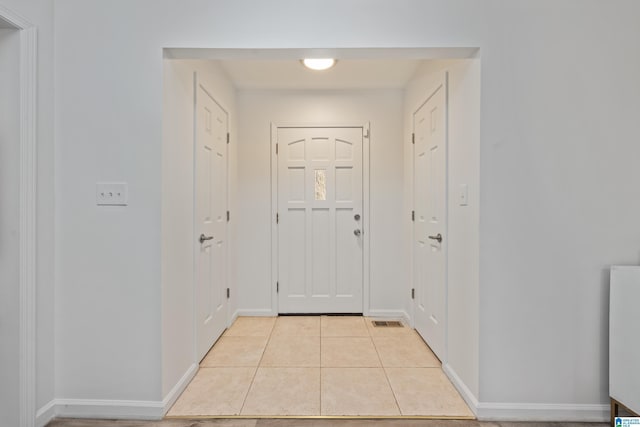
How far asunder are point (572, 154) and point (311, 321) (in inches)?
97.2

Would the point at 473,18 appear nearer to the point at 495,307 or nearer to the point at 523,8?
the point at 523,8

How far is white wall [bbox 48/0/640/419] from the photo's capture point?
1.86 m

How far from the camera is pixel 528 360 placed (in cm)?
187

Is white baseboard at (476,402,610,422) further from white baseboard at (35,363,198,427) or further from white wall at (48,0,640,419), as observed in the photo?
white baseboard at (35,363,198,427)

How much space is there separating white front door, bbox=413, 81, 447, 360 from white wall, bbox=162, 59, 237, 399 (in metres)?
1.64

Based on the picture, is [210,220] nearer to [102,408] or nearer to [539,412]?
[102,408]

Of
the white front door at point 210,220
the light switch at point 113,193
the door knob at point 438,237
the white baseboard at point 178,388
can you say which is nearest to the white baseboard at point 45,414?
the white baseboard at point 178,388

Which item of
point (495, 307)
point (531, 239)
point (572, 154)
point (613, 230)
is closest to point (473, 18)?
point (572, 154)

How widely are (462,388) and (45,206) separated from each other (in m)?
2.42

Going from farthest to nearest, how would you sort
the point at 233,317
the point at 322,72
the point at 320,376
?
the point at 233,317 → the point at 322,72 → the point at 320,376

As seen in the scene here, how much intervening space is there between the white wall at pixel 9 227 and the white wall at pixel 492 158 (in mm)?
181

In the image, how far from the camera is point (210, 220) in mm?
2721

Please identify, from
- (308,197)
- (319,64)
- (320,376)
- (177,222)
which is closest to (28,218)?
(177,222)

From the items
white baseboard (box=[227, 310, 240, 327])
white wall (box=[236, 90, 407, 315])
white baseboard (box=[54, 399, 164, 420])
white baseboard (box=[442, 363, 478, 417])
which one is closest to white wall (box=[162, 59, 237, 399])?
white baseboard (box=[54, 399, 164, 420])
